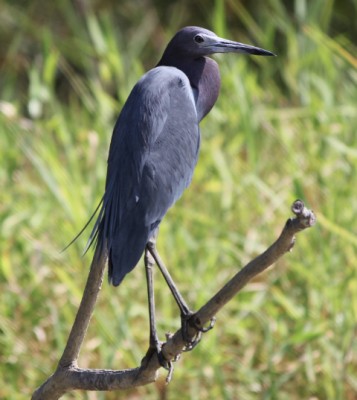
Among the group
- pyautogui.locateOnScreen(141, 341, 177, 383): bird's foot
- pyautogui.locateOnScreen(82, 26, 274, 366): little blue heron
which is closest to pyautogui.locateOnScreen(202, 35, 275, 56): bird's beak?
pyautogui.locateOnScreen(82, 26, 274, 366): little blue heron

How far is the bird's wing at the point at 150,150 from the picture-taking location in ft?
5.90

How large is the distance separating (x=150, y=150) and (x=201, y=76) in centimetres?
22

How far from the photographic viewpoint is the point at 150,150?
1.85m

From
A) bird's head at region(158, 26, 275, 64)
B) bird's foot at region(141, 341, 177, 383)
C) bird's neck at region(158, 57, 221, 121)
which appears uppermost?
bird's head at region(158, 26, 275, 64)

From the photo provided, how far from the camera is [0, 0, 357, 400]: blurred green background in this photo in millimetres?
2807

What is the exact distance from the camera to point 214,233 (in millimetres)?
3139

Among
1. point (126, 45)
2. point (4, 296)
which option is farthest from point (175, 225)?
point (126, 45)

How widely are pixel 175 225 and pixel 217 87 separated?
1208mm

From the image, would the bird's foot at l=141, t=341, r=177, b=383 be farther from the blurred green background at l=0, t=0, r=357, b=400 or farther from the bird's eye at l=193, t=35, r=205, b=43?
the blurred green background at l=0, t=0, r=357, b=400

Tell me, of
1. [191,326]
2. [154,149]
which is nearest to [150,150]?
[154,149]

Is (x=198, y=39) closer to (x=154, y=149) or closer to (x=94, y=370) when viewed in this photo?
(x=154, y=149)

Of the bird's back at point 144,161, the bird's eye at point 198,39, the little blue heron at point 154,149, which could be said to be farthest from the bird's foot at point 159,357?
the bird's eye at point 198,39

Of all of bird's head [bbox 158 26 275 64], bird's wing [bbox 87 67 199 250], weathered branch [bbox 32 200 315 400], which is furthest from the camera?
bird's head [bbox 158 26 275 64]

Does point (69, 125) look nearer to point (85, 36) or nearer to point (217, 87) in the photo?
point (85, 36)
